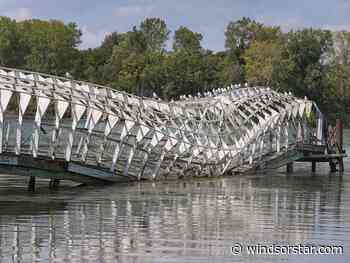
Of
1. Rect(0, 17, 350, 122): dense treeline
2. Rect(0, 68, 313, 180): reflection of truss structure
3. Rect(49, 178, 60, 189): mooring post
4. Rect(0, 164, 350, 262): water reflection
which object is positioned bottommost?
Rect(0, 164, 350, 262): water reflection

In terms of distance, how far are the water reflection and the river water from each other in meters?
0.03

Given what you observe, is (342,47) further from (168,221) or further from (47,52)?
(168,221)

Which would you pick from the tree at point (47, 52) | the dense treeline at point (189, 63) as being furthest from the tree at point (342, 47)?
the tree at point (47, 52)

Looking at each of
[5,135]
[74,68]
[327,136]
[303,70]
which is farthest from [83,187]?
[74,68]

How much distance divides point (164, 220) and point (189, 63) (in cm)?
12632

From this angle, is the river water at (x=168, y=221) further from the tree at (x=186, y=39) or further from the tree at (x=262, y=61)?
the tree at (x=186, y=39)

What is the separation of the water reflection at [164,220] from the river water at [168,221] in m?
0.03

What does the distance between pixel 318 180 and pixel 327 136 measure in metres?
11.2

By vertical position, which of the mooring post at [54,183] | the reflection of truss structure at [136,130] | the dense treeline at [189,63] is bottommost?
the mooring post at [54,183]

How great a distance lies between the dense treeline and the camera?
512 ft

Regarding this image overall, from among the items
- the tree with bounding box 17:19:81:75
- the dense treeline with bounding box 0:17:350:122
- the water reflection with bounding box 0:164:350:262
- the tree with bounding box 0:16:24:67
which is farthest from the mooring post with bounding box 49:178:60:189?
the tree with bounding box 0:16:24:67

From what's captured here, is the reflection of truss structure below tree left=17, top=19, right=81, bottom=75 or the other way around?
below

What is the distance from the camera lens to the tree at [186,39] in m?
195

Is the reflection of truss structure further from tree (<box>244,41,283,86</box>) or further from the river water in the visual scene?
tree (<box>244,41,283,86</box>)
